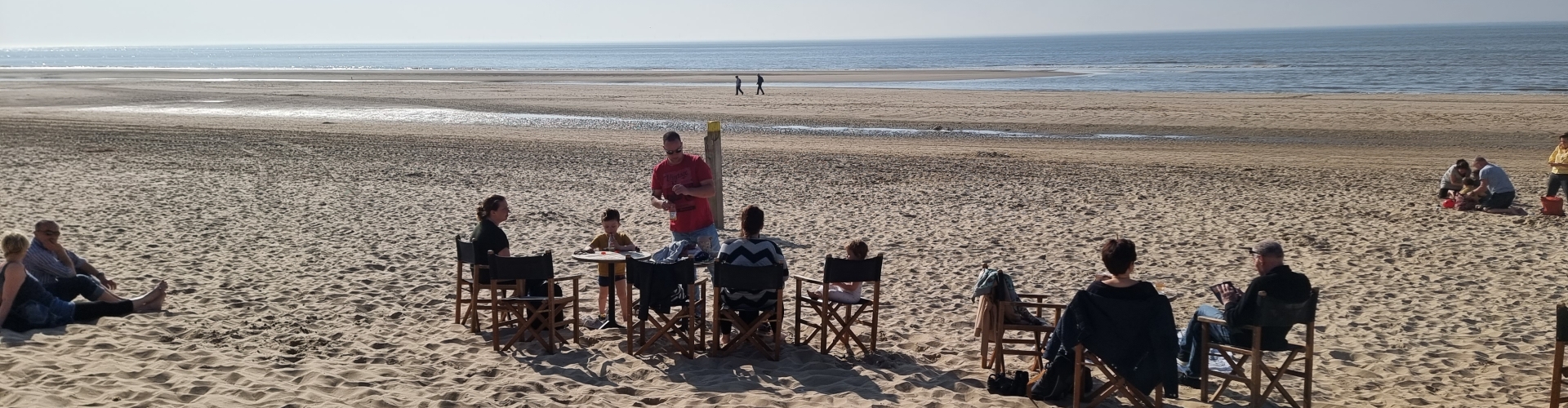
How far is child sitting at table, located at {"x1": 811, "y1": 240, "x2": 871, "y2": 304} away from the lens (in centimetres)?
655

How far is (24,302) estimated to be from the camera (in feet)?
21.1

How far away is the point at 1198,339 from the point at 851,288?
1.99 m

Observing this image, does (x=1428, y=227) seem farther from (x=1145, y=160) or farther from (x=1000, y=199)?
(x=1145, y=160)

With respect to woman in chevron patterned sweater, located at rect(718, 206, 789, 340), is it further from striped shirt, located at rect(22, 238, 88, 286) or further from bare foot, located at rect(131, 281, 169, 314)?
striped shirt, located at rect(22, 238, 88, 286)

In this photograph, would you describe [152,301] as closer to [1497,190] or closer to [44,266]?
[44,266]

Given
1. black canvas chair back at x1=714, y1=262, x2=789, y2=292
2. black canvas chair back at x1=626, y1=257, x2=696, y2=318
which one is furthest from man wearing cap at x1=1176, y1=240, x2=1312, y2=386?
black canvas chair back at x1=626, y1=257, x2=696, y2=318

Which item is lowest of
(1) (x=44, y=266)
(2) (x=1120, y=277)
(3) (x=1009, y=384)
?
(3) (x=1009, y=384)

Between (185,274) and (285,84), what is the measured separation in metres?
45.7

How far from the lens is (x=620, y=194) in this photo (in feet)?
45.7

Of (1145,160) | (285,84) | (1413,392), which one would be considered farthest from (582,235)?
(285,84)

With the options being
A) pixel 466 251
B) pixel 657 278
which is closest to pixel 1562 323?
pixel 657 278

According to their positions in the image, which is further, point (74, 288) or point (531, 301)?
point (74, 288)

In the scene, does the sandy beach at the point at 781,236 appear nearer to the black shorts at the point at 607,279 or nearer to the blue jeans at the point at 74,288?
the blue jeans at the point at 74,288

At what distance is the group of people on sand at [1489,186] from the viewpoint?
11.5m
